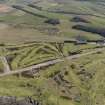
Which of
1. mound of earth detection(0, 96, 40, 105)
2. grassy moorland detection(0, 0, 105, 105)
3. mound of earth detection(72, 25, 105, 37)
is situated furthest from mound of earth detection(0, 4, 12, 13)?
mound of earth detection(0, 96, 40, 105)

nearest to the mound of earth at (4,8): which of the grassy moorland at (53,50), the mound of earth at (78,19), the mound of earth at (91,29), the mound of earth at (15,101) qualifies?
the grassy moorland at (53,50)

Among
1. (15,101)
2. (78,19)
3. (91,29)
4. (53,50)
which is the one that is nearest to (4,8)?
(78,19)

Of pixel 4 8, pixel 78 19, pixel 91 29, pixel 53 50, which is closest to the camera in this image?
pixel 53 50

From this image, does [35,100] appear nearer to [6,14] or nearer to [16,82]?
[16,82]

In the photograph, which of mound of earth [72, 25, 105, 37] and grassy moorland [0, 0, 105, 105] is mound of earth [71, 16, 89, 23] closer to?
grassy moorland [0, 0, 105, 105]

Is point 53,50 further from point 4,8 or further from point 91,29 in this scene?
point 4,8

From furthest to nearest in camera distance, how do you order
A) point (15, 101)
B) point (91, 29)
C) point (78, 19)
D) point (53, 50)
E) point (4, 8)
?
point (4, 8) → point (78, 19) → point (91, 29) → point (53, 50) → point (15, 101)

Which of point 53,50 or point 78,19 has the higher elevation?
point 78,19

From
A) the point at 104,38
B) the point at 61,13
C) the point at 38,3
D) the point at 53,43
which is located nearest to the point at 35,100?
the point at 53,43

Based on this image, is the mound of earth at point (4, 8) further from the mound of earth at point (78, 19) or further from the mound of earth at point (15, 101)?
the mound of earth at point (15, 101)

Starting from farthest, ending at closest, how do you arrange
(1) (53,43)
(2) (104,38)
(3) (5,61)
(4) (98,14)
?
(4) (98,14)
(2) (104,38)
(1) (53,43)
(3) (5,61)

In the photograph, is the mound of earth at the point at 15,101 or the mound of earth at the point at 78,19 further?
the mound of earth at the point at 78,19
